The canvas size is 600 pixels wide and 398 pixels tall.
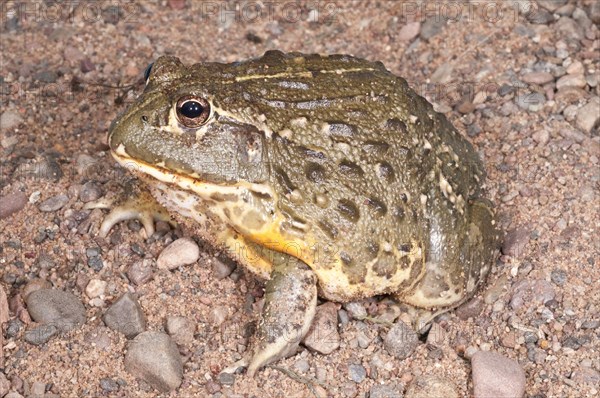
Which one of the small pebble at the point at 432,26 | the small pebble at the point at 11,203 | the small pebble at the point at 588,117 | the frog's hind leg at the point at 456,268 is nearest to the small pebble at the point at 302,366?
the frog's hind leg at the point at 456,268

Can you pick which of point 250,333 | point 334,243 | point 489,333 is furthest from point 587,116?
point 250,333

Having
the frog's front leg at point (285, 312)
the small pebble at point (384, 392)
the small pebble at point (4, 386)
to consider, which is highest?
the frog's front leg at point (285, 312)

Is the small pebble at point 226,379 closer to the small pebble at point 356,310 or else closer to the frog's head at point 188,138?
the small pebble at point 356,310

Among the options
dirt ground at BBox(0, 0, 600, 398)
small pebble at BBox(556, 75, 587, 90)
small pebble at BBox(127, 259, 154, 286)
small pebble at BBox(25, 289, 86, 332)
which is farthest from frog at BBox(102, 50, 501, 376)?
small pebble at BBox(556, 75, 587, 90)

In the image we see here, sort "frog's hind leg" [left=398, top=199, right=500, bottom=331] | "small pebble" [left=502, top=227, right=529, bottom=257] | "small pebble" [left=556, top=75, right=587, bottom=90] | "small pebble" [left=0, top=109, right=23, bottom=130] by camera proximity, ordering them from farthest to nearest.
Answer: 1. "small pebble" [left=556, top=75, right=587, bottom=90]
2. "small pebble" [left=0, top=109, right=23, bottom=130]
3. "small pebble" [left=502, top=227, right=529, bottom=257]
4. "frog's hind leg" [left=398, top=199, right=500, bottom=331]

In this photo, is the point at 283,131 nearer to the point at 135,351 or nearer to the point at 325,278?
the point at 325,278

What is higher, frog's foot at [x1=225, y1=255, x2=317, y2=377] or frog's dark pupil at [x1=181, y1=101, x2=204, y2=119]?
frog's dark pupil at [x1=181, y1=101, x2=204, y2=119]

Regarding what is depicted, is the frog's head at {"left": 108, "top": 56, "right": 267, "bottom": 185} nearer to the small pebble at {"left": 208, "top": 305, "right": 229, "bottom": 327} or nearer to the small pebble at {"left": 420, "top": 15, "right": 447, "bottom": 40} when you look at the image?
the small pebble at {"left": 208, "top": 305, "right": 229, "bottom": 327}
